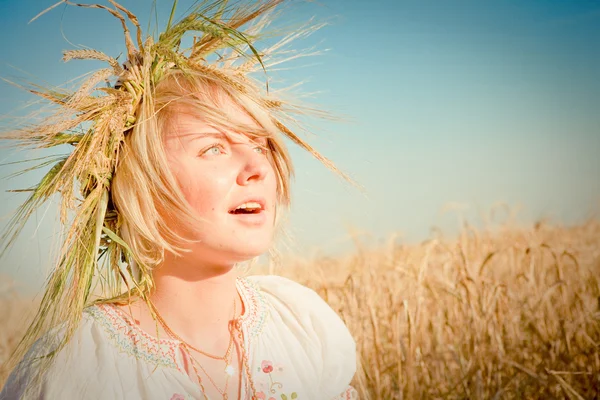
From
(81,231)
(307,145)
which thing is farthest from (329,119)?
(81,231)

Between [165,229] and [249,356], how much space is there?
1.76 ft

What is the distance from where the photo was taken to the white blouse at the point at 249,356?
146cm

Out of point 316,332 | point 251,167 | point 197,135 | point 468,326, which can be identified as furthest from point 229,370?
point 468,326

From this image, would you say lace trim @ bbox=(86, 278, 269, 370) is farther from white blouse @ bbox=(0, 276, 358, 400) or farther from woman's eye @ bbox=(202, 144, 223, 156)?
woman's eye @ bbox=(202, 144, 223, 156)

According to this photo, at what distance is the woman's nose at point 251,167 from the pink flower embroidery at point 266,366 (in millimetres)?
649

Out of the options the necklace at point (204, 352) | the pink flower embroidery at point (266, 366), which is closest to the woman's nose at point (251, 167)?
the necklace at point (204, 352)

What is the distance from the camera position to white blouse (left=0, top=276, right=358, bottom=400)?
1455 millimetres

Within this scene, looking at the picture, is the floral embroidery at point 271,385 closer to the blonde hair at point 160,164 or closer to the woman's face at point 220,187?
the woman's face at point 220,187

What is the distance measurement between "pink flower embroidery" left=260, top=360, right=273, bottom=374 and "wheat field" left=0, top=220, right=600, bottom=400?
0.65 m

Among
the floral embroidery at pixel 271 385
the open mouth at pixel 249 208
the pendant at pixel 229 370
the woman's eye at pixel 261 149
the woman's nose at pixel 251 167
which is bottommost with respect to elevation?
the floral embroidery at pixel 271 385

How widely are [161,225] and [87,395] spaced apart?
21.6 inches

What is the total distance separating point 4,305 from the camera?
3.60 meters

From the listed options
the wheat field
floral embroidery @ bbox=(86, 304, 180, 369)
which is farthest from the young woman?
the wheat field

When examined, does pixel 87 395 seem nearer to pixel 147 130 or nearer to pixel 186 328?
pixel 186 328
